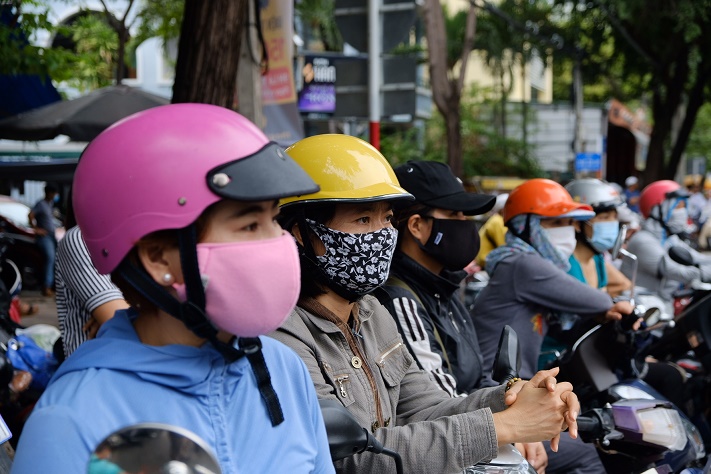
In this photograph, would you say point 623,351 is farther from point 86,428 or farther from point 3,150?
point 3,150

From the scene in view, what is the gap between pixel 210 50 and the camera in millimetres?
5312

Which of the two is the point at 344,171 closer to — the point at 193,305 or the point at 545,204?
the point at 193,305

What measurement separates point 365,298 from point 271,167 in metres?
1.36

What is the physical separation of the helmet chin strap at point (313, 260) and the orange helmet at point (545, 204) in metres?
2.63

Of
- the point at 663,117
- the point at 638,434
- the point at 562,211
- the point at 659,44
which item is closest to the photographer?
the point at 638,434

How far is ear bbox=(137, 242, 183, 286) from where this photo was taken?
1763 mm

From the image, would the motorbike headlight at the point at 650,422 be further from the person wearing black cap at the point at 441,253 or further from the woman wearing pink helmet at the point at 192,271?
the woman wearing pink helmet at the point at 192,271

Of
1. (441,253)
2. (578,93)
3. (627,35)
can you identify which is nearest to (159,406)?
(441,253)

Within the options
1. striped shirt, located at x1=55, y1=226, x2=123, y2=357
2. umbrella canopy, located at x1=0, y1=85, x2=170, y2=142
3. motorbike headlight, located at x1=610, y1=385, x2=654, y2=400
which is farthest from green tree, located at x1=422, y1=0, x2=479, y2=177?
striped shirt, located at x1=55, y1=226, x2=123, y2=357

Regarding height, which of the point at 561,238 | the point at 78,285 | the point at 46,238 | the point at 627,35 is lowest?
the point at 46,238

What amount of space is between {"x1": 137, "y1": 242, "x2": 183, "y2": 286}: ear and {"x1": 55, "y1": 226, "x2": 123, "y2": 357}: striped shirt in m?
1.82

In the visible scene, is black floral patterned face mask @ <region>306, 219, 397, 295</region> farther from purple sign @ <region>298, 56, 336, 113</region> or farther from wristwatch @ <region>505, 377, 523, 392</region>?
purple sign @ <region>298, 56, 336, 113</region>

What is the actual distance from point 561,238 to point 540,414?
2789mm

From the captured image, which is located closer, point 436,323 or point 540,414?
point 540,414
